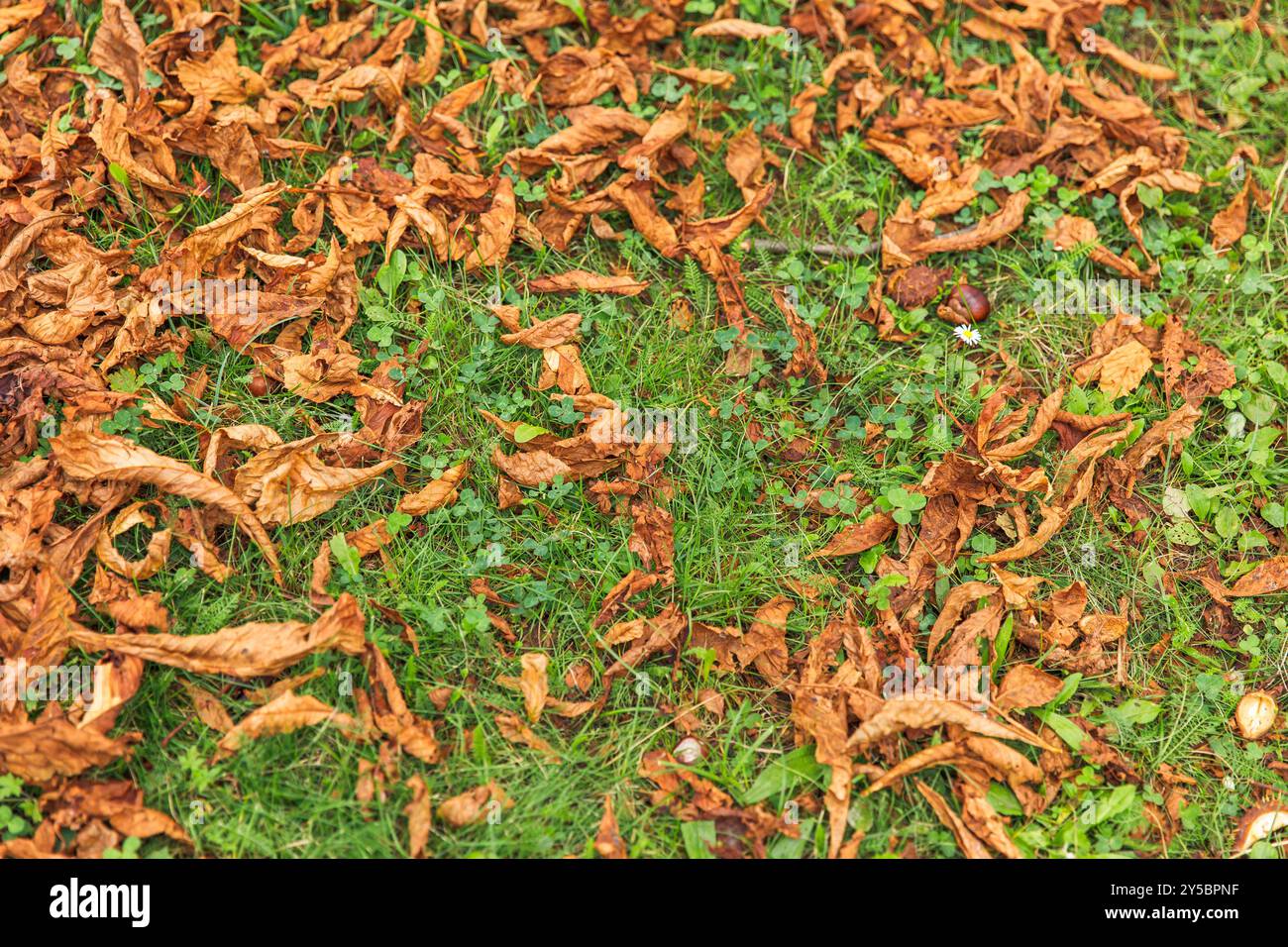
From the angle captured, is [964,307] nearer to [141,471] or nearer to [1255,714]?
[1255,714]

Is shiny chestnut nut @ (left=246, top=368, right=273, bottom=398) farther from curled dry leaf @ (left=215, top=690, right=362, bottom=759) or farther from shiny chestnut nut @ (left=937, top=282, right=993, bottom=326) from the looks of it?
shiny chestnut nut @ (left=937, top=282, right=993, bottom=326)

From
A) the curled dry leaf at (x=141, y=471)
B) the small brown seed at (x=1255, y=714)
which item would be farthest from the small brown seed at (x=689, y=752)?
the small brown seed at (x=1255, y=714)

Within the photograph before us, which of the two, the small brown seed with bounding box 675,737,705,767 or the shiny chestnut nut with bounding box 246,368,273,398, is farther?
the shiny chestnut nut with bounding box 246,368,273,398

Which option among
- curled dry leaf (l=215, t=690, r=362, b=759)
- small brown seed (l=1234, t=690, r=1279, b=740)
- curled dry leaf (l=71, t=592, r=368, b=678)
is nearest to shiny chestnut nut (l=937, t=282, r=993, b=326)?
small brown seed (l=1234, t=690, r=1279, b=740)

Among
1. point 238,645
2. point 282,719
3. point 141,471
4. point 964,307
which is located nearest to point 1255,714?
point 964,307

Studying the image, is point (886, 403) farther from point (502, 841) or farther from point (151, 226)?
point (151, 226)

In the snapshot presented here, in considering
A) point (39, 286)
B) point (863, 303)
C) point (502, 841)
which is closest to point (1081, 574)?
point (863, 303)

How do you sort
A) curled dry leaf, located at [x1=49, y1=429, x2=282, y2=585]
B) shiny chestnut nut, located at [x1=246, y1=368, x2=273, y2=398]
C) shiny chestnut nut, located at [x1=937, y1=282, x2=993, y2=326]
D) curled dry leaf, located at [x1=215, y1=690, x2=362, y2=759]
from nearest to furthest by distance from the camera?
curled dry leaf, located at [x1=215, y1=690, x2=362, y2=759] → curled dry leaf, located at [x1=49, y1=429, x2=282, y2=585] → shiny chestnut nut, located at [x1=246, y1=368, x2=273, y2=398] → shiny chestnut nut, located at [x1=937, y1=282, x2=993, y2=326]
